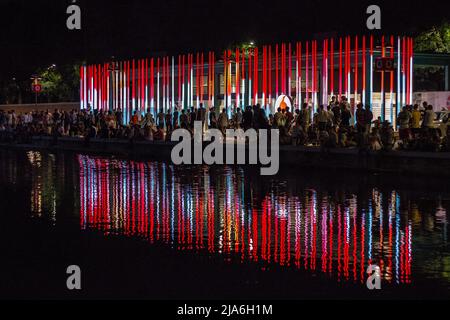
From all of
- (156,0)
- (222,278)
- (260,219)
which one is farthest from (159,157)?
(156,0)

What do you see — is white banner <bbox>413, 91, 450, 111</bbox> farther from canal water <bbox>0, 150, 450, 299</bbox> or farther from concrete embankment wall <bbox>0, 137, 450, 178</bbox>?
canal water <bbox>0, 150, 450, 299</bbox>

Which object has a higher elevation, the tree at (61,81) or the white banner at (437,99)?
the tree at (61,81)

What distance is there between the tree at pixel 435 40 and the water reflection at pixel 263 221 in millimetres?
25637

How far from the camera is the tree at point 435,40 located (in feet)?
144

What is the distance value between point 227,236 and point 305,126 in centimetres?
1724

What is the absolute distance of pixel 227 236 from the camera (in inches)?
479

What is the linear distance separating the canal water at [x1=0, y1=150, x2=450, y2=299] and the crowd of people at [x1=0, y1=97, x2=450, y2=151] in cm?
289

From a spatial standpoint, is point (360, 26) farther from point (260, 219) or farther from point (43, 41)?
point (260, 219)

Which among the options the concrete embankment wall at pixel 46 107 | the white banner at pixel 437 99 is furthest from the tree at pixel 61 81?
the white banner at pixel 437 99

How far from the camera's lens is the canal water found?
29.2 ft

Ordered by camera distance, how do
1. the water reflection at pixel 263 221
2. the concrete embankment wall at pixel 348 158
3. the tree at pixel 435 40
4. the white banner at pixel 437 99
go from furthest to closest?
the tree at pixel 435 40, the white banner at pixel 437 99, the concrete embankment wall at pixel 348 158, the water reflection at pixel 263 221

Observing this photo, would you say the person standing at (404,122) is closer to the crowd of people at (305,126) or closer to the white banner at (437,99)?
the crowd of people at (305,126)

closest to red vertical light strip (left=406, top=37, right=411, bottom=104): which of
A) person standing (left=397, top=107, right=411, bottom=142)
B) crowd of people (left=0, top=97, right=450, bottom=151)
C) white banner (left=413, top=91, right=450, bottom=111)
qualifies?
crowd of people (left=0, top=97, right=450, bottom=151)

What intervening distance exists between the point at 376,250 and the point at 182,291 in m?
3.28
